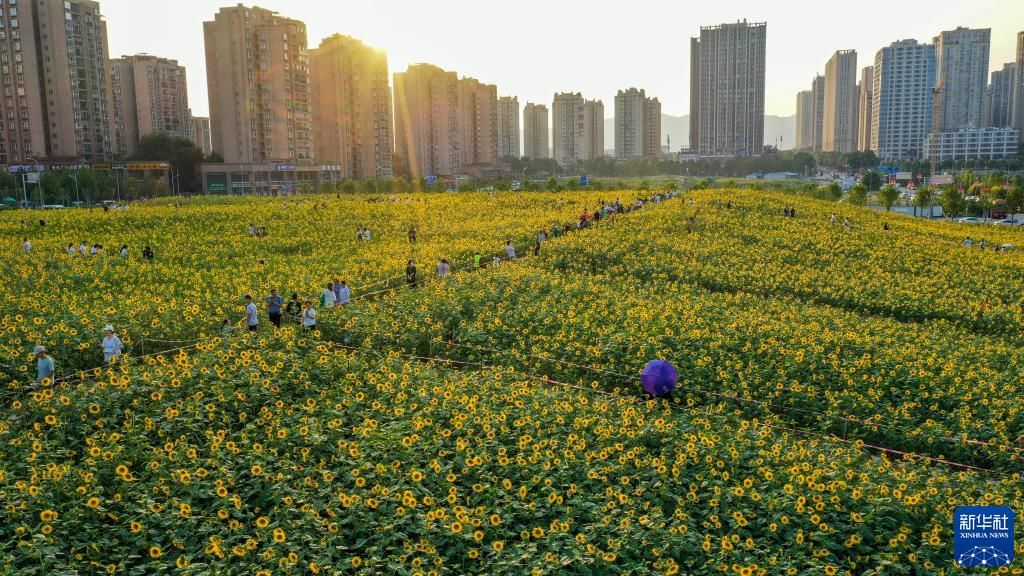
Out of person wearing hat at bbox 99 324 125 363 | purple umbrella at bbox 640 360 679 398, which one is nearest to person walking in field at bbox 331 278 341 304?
person wearing hat at bbox 99 324 125 363

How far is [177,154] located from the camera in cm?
9875

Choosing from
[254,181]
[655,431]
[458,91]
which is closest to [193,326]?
[655,431]

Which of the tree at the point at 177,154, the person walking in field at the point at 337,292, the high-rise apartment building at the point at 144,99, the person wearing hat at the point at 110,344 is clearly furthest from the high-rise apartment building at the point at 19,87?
the person wearing hat at the point at 110,344

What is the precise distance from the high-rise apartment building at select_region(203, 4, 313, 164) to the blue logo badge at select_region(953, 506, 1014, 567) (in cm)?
10287

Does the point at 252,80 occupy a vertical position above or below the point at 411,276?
above

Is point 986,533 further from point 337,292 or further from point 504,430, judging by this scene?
point 337,292

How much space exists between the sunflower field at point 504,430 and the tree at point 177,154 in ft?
265

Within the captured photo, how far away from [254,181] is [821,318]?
3671 inches

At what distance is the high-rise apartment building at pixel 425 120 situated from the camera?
15388 cm

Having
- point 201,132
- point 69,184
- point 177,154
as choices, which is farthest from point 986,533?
point 201,132

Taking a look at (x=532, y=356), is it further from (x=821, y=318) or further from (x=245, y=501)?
(x=821, y=318)

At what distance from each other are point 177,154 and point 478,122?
90.4 m

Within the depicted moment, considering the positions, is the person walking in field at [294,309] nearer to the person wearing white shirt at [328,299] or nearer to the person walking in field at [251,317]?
the person wearing white shirt at [328,299]

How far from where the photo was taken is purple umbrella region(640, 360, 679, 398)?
13.7 m
